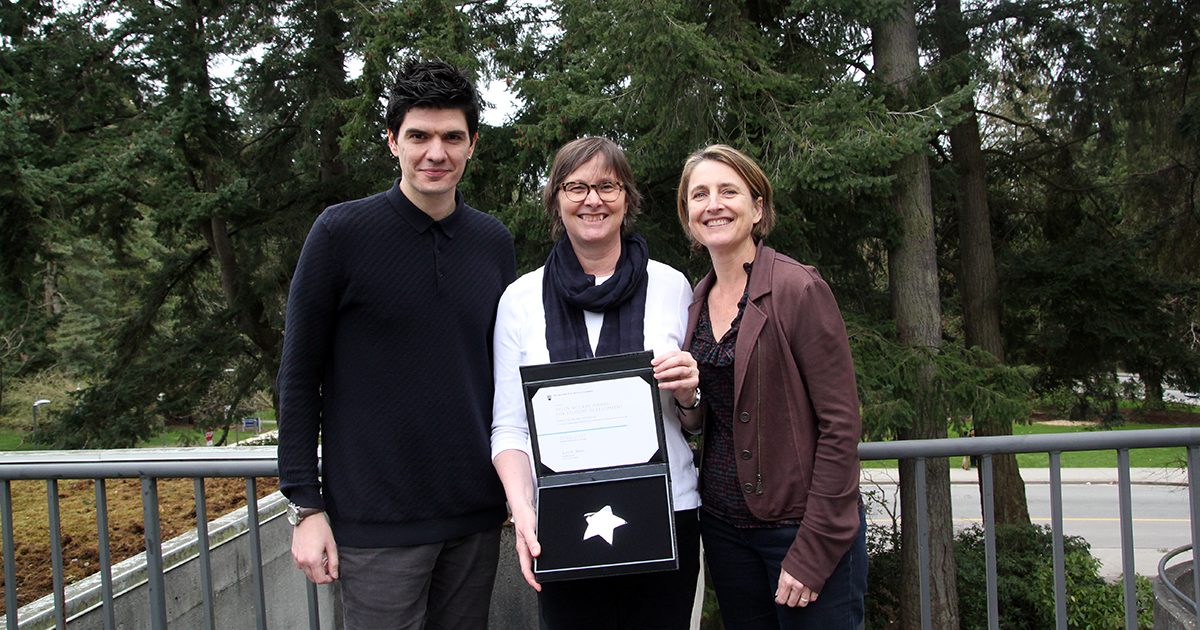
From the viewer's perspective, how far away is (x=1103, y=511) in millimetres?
21594

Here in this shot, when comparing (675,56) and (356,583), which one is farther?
(675,56)

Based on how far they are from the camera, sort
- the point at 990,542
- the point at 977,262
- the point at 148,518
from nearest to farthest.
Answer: the point at 990,542 → the point at 148,518 → the point at 977,262

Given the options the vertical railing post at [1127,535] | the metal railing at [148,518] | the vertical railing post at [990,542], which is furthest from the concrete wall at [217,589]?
the vertical railing post at [1127,535]

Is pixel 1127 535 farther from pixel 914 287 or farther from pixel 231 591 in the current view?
pixel 914 287

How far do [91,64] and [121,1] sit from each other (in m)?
1.51

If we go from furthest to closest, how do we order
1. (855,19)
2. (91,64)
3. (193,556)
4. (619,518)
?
(91,64) → (855,19) → (193,556) → (619,518)

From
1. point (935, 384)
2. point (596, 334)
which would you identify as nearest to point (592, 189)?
point (596, 334)

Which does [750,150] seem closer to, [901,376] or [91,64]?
[901,376]

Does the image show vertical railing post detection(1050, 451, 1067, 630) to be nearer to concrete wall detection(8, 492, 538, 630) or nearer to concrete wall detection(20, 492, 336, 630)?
concrete wall detection(8, 492, 538, 630)

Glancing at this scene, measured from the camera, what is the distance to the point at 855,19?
383 inches

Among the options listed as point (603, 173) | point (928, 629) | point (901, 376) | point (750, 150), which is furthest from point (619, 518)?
point (901, 376)

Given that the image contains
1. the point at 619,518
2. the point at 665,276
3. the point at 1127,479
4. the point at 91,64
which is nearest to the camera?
the point at 619,518

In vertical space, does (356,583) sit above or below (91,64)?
below

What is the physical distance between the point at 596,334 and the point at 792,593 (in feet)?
2.80
